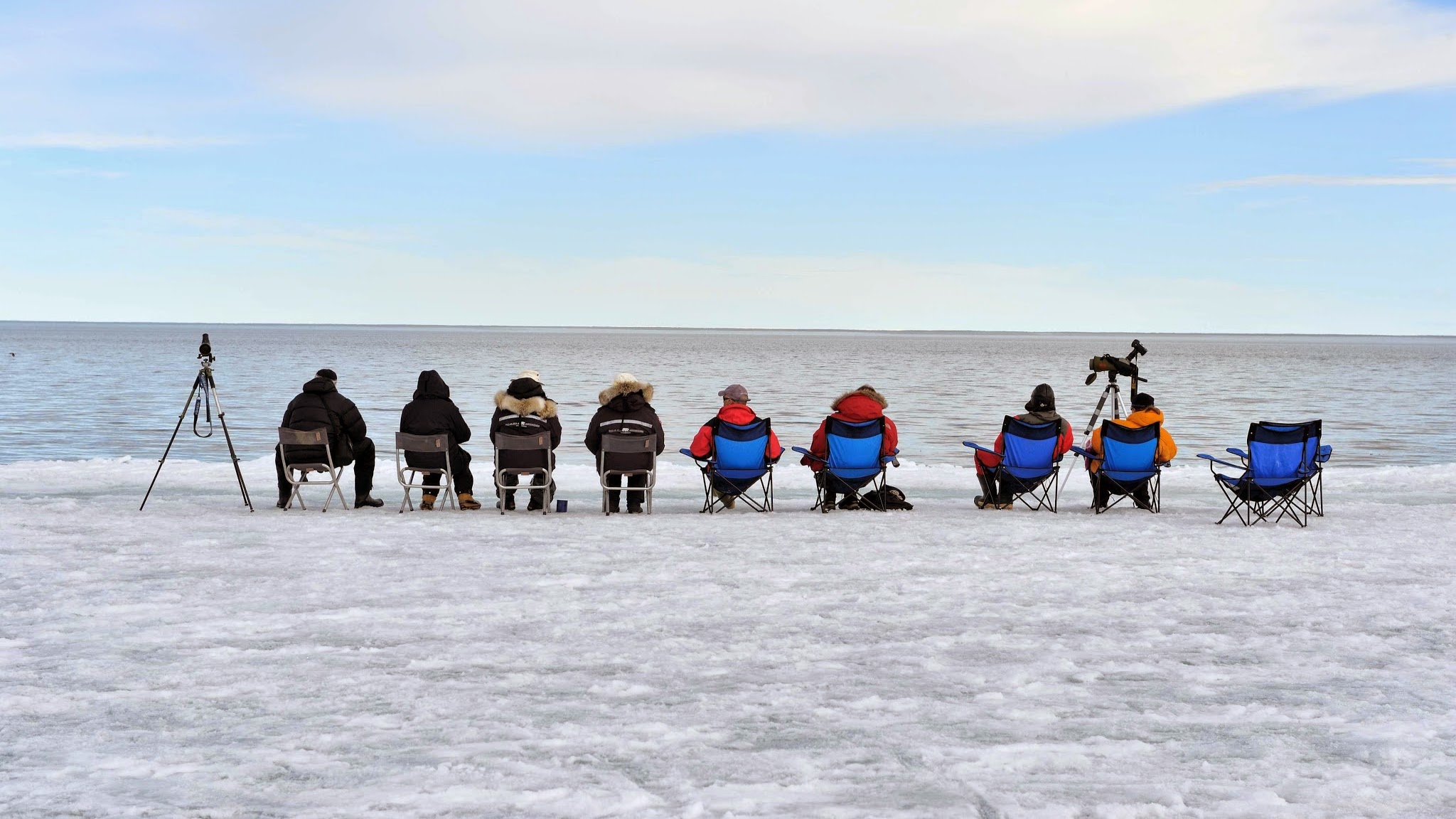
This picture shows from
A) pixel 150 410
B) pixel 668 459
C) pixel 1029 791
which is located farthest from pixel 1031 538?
pixel 150 410

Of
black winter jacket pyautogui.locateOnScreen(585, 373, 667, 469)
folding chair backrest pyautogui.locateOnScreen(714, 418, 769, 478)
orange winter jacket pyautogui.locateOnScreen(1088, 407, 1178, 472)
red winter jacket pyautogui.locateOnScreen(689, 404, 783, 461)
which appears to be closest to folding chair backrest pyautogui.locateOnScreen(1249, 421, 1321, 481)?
orange winter jacket pyautogui.locateOnScreen(1088, 407, 1178, 472)

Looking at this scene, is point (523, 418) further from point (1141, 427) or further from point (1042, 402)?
point (1141, 427)

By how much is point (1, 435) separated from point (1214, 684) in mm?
19430

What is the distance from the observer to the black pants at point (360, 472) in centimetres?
949

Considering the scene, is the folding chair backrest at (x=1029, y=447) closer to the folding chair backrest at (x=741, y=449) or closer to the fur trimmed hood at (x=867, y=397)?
the fur trimmed hood at (x=867, y=397)

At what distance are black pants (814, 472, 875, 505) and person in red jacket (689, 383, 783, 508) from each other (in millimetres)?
431

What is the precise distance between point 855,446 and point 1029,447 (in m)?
1.42

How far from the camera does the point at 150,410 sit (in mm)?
24531

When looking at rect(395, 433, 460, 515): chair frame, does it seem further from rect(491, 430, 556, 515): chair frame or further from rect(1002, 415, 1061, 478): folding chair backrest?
rect(1002, 415, 1061, 478): folding chair backrest

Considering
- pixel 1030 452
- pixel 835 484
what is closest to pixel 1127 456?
pixel 1030 452

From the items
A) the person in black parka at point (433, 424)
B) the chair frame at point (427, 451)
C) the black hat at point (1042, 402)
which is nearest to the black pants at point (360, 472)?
the chair frame at point (427, 451)

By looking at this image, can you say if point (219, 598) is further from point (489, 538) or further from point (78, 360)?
point (78, 360)

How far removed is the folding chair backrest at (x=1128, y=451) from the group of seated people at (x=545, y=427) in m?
0.11

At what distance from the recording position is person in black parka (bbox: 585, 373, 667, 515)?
9.31m
